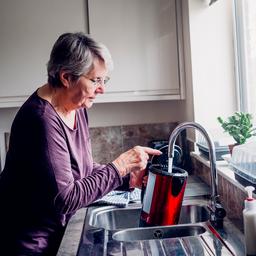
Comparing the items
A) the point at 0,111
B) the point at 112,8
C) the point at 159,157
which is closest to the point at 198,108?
the point at 159,157

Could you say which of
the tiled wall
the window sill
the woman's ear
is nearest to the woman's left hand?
the window sill

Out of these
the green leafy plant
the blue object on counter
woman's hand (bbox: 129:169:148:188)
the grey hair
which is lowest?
the blue object on counter

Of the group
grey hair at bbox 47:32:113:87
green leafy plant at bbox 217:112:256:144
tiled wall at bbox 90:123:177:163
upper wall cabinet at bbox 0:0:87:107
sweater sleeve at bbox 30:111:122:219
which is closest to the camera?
sweater sleeve at bbox 30:111:122:219

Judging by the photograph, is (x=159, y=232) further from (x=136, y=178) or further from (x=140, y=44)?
(x=140, y=44)

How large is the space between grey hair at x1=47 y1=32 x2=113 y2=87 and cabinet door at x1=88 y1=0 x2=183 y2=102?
706 millimetres

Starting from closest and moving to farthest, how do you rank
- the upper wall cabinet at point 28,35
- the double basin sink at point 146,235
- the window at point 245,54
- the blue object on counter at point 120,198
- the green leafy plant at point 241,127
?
the double basin sink at point 146,235
the green leafy plant at point 241,127
the blue object on counter at point 120,198
the window at point 245,54
the upper wall cabinet at point 28,35

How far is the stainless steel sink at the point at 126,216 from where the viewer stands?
1.53 metres

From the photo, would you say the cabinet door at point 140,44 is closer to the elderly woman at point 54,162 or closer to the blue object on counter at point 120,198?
the blue object on counter at point 120,198

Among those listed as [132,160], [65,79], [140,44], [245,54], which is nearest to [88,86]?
[65,79]

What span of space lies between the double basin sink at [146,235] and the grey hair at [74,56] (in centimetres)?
52

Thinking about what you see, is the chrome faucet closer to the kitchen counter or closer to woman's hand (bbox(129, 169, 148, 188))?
the kitchen counter

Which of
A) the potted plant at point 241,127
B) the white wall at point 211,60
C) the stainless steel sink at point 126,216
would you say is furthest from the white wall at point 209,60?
the stainless steel sink at point 126,216

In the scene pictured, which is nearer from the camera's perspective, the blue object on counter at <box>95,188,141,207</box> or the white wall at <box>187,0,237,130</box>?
the blue object on counter at <box>95,188,141,207</box>

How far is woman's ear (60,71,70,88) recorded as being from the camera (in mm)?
1364
